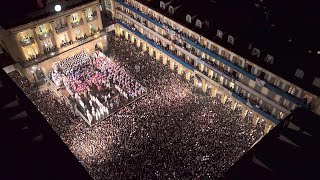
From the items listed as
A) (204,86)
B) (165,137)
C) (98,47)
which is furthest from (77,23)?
(165,137)

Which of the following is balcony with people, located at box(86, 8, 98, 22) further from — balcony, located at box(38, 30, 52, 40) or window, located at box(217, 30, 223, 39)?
window, located at box(217, 30, 223, 39)

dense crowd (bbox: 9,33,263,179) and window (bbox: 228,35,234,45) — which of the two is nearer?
dense crowd (bbox: 9,33,263,179)

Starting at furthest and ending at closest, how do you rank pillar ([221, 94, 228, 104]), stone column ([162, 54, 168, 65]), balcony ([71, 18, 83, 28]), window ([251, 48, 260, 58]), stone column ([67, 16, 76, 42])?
stone column ([162, 54, 168, 65]), balcony ([71, 18, 83, 28]), stone column ([67, 16, 76, 42]), pillar ([221, 94, 228, 104]), window ([251, 48, 260, 58])

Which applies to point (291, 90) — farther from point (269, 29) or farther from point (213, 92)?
point (213, 92)

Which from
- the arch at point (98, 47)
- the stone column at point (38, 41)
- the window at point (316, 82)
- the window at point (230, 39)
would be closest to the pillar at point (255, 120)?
the window at point (316, 82)

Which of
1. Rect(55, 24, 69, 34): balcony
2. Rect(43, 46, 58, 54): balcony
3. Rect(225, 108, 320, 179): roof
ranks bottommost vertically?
Rect(43, 46, 58, 54): balcony

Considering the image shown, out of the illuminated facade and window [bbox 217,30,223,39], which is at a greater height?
window [bbox 217,30,223,39]

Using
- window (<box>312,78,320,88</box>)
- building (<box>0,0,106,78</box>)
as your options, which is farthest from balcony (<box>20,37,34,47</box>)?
window (<box>312,78,320,88</box>)
